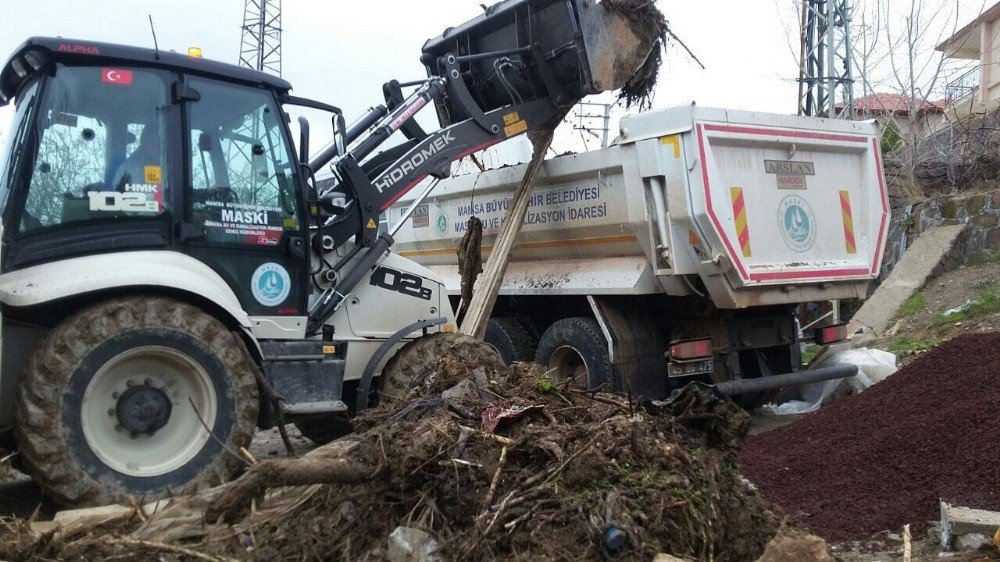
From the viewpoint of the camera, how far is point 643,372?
682cm

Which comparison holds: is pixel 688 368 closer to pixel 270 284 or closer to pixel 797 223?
pixel 797 223

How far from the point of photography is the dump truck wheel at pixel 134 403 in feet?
13.0

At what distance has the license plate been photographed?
257 inches

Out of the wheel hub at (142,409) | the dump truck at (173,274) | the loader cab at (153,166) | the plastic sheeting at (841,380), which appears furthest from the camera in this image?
the plastic sheeting at (841,380)

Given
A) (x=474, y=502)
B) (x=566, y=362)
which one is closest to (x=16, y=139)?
(x=474, y=502)

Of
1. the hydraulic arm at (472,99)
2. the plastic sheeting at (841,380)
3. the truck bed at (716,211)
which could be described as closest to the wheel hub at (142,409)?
the hydraulic arm at (472,99)

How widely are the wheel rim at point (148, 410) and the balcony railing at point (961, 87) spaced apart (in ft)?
42.6

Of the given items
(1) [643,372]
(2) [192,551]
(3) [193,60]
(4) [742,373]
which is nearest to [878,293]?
(4) [742,373]

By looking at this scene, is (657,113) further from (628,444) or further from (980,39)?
(980,39)

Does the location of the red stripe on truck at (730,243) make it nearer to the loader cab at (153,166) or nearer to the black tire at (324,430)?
the loader cab at (153,166)

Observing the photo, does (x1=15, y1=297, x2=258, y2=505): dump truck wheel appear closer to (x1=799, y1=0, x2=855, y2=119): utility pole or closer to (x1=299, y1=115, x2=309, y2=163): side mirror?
(x1=299, y1=115, x2=309, y2=163): side mirror

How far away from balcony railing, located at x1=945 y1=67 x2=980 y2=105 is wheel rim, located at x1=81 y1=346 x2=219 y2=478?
1297cm

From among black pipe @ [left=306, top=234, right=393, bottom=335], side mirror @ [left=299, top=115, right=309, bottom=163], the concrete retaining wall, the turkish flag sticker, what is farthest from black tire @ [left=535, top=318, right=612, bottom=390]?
the concrete retaining wall

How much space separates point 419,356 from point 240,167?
1.55 meters
